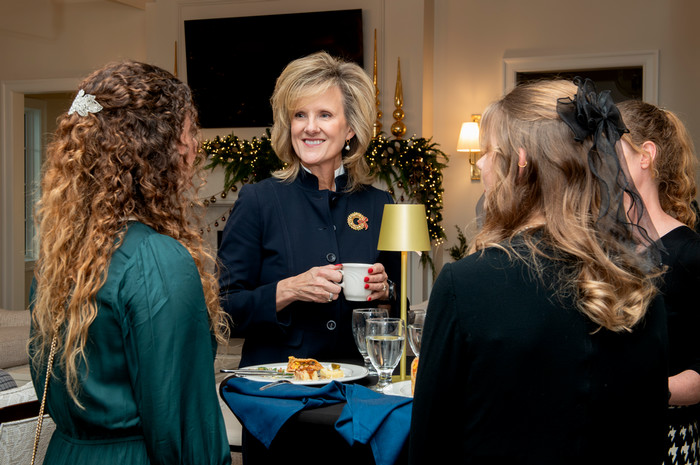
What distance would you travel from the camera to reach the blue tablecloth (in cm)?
144

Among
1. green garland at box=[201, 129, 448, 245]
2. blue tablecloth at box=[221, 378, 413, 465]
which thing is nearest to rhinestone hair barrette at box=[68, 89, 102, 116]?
blue tablecloth at box=[221, 378, 413, 465]

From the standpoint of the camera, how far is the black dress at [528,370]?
0.97 meters

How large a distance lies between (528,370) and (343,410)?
602mm

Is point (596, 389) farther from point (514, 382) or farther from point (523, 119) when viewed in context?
point (523, 119)

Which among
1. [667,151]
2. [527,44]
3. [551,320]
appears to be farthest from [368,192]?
[527,44]

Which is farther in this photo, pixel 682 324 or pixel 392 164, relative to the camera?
pixel 392 164

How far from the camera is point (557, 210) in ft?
3.32

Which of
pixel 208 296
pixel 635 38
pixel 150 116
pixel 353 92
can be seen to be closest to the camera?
pixel 150 116

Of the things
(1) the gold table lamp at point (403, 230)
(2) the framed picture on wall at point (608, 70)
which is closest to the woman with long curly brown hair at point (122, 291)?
(1) the gold table lamp at point (403, 230)

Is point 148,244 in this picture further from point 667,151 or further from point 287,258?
point 667,151

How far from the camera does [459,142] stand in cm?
627

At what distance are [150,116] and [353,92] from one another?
1.01m

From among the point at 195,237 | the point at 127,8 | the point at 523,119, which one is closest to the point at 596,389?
the point at 523,119

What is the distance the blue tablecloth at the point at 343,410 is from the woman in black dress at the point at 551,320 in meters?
0.40
